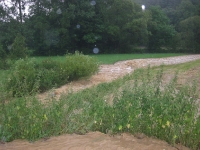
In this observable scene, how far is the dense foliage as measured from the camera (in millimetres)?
37375

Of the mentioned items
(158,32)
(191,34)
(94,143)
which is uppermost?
(158,32)

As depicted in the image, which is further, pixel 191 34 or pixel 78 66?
pixel 191 34

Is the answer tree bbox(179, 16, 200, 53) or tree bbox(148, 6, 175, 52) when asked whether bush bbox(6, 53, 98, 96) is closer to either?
tree bbox(179, 16, 200, 53)

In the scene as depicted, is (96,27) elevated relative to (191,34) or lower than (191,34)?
elevated

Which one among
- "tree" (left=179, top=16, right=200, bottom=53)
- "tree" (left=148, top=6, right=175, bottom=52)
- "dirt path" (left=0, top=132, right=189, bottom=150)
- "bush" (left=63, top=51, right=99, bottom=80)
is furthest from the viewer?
"tree" (left=148, top=6, right=175, bottom=52)

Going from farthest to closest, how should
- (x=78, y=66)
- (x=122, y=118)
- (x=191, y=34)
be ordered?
(x=191, y=34)
(x=78, y=66)
(x=122, y=118)

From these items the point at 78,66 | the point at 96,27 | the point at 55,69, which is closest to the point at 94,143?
the point at 55,69

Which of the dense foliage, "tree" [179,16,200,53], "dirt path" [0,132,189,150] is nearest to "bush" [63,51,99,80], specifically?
"dirt path" [0,132,189,150]

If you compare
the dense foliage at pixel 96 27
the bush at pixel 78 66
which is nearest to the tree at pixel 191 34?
the dense foliage at pixel 96 27

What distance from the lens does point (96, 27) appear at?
1572 inches

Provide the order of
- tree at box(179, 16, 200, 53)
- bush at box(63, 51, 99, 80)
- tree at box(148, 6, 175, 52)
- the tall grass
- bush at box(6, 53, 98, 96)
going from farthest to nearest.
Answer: tree at box(148, 6, 175, 52)
tree at box(179, 16, 200, 53)
bush at box(63, 51, 99, 80)
bush at box(6, 53, 98, 96)
the tall grass

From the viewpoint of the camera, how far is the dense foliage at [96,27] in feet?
123

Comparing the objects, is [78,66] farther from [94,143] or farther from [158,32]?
[158,32]

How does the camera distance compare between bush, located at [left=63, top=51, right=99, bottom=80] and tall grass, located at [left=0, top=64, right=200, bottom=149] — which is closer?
tall grass, located at [left=0, top=64, right=200, bottom=149]
